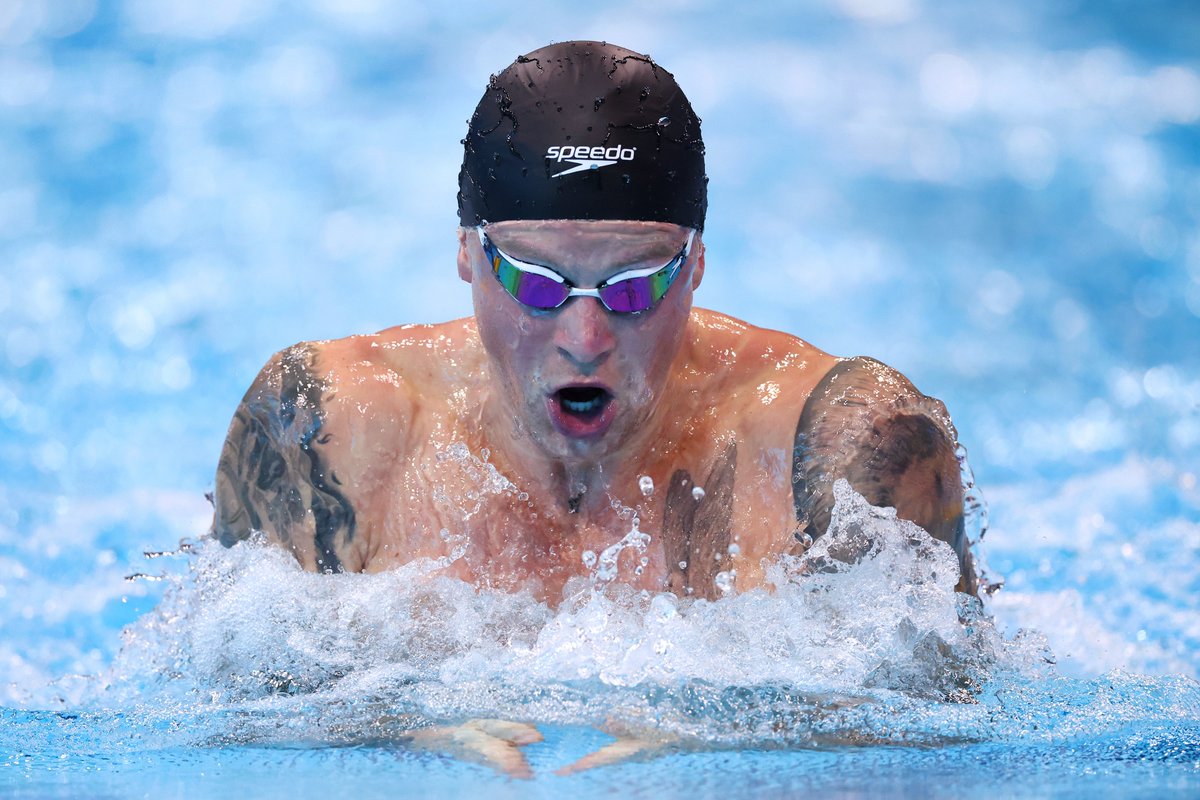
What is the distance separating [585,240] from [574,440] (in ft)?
1.18

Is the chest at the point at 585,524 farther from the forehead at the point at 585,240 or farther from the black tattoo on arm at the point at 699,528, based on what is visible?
the forehead at the point at 585,240

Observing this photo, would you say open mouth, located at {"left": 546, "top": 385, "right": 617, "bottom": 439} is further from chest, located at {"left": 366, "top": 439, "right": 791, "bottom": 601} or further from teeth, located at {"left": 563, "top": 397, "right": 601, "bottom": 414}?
chest, located at {"left": 366, "top": 439, "right": 791, "bottom": 601}

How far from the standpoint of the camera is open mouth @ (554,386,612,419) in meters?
2.46

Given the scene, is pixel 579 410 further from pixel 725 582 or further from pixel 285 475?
pixel 285 475

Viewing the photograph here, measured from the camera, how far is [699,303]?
6.11 m

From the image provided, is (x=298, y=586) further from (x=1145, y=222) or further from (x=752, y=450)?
(x=1145, y=222)

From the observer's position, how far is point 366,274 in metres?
6.29

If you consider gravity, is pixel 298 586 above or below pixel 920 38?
below

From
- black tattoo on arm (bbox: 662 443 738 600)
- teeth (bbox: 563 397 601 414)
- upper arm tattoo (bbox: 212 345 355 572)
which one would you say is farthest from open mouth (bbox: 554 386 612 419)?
upper arm tattoo (bbox: 212 345 355 572)

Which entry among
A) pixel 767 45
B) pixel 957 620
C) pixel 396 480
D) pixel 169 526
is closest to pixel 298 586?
pixel 396 480

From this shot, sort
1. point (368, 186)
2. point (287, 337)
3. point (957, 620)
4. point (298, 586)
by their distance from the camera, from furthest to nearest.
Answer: point (368, 186)
point (287, 337)
point (298, 586)
point (957, 620)

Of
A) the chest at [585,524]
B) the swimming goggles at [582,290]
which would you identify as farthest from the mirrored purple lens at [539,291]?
the chest at [585,524]

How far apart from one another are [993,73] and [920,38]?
18.1 inches

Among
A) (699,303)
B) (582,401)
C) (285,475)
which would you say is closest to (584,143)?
(582,401)
